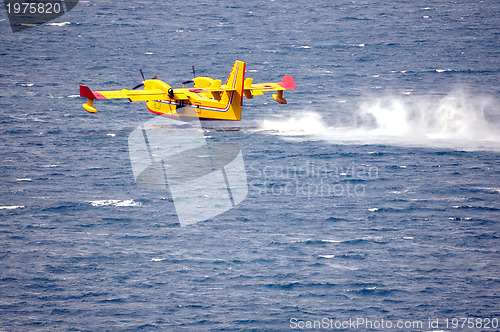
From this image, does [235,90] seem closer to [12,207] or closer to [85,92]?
[85,92]

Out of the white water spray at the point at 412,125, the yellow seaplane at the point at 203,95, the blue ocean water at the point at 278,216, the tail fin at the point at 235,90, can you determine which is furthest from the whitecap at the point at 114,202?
the white water spray at the point at 412,125

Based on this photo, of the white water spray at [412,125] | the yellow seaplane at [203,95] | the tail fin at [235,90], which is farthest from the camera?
the white water spray at [412,125]

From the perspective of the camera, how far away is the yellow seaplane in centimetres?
9556

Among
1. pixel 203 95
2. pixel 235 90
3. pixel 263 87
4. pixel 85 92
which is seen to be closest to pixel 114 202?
pixel 85 92

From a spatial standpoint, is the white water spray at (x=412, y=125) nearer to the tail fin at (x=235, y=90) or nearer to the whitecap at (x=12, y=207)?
the tail fin at (x=235, y=90)

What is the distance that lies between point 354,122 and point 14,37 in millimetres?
108191

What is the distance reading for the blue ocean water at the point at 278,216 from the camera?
204ft

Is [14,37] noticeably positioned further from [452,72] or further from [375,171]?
[375,171]

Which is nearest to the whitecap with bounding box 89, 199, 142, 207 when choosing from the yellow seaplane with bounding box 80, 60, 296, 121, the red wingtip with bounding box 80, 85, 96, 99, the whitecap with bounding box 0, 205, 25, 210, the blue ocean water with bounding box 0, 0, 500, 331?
the blue ocean water with bounding box 0, 0, 500, 331

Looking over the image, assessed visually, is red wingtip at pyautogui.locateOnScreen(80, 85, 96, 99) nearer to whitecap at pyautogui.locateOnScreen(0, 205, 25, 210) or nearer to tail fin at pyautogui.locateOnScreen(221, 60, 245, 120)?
whitecap at pyautogui.locateOnScreen(0, 205, 25, 210)

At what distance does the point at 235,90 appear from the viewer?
9569 centimetres

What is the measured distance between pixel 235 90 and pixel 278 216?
23.3 meters

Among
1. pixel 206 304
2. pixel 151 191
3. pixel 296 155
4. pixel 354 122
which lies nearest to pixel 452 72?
pixel 354 122

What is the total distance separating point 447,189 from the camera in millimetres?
86000
